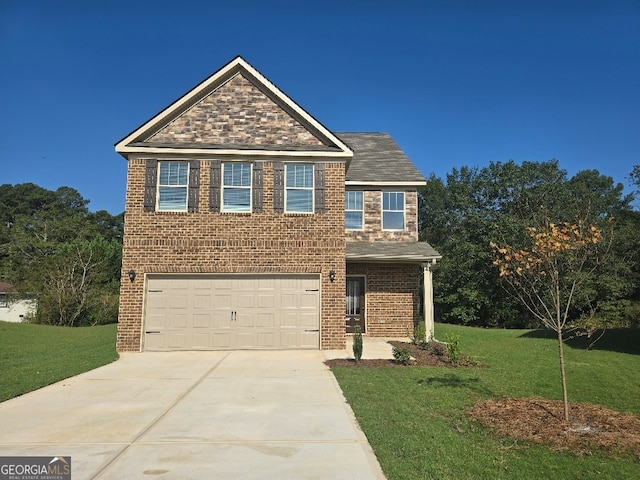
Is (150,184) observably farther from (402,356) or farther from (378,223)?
(402,356)

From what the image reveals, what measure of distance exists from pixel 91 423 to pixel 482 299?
26288 mm

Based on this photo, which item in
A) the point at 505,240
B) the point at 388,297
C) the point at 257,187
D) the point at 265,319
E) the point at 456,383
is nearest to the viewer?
the point at 456,383

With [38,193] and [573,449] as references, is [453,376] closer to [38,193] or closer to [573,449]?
[573,449]

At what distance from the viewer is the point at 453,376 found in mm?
9039

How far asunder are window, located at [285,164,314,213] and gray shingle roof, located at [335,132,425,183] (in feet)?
12.2

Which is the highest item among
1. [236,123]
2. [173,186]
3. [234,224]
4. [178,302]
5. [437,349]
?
[236,123]

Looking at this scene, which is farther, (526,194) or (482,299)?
(526,194)

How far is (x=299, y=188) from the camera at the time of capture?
13.2 m

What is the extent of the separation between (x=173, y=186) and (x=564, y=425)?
1101 cm

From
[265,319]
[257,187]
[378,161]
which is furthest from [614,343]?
[257,187]

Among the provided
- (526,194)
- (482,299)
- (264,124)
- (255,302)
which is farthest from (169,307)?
(526,194)

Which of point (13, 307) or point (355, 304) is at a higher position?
point (355, 304)

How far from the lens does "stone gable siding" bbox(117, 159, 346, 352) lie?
12453 millimetres

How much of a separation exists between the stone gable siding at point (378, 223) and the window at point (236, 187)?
4.82 m
